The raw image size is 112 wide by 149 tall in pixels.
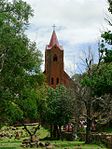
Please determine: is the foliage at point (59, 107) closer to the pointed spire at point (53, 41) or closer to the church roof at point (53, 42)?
the church roof at point (53, 42)

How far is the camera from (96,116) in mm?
45531

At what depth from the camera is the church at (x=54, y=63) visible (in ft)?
349

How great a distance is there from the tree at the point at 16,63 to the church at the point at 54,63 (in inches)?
2604

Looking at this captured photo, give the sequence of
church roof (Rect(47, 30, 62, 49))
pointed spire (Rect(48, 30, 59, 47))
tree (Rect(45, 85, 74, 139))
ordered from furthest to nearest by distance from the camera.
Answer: pointed spire (Rect(48, 30, 59, 47)), church roof (Rect(47, 30, 62, 49)), tree (Rect(45, 85, 74, 139))

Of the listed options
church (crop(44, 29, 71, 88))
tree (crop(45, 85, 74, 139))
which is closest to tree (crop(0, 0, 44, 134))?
tree (crop(45, 85, 74, 139))

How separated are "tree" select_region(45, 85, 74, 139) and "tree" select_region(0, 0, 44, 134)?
10574 millimetres

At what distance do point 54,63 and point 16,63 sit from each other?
2774 inches

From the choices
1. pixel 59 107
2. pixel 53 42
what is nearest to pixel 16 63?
pixel 59 107

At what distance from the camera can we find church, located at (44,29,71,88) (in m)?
106

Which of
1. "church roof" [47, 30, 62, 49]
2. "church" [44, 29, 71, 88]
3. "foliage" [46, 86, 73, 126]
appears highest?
"church roof" [47, 30, 62, 49]

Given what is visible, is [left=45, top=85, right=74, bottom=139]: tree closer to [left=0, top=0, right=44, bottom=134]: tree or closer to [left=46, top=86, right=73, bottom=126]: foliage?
[left=46, top=86, right=73, bottom=126]: foliage

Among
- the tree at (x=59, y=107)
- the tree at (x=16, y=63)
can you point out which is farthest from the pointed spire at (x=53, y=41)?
the tree at (x=16, y=63)

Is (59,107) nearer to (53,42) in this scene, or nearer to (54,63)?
(54,63)

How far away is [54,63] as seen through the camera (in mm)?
108000
